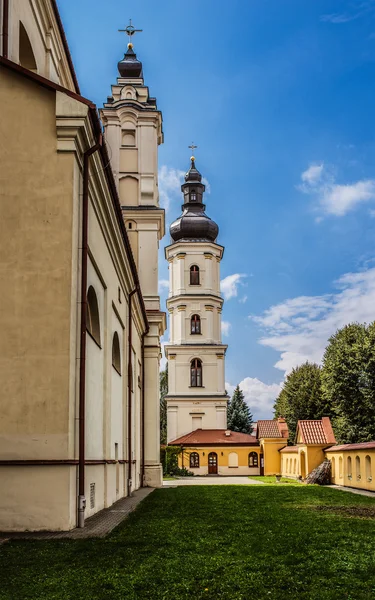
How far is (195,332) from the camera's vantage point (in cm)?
6041

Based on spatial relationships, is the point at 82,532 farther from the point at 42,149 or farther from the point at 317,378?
the point at 317,378

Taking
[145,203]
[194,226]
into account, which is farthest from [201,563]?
[194,226]

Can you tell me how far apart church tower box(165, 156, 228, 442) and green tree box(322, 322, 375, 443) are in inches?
553

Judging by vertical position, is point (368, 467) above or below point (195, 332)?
below

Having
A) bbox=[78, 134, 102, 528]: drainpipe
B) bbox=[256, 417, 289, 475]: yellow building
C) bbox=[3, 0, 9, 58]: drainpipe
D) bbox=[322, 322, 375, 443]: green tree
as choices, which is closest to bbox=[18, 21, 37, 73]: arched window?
bbox=[3, 0, 9, 58]: drainpipe

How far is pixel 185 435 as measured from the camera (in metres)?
58.9

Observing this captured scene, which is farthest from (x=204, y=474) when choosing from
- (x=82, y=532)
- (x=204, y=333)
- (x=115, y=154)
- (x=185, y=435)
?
(x=82, y=532)

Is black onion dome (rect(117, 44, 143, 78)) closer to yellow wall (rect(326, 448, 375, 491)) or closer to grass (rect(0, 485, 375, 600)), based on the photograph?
yellow wall (rect(326, 448, 375, 491))

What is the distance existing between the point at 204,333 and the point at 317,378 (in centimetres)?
1131

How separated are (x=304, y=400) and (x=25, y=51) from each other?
166ft

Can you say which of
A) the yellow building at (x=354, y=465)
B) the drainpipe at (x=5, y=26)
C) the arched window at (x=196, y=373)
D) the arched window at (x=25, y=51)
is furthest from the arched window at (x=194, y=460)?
the drainpipe at (x=5, y=26)

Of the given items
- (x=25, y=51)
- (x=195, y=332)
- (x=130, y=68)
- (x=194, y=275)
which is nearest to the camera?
(x=25, y=51)

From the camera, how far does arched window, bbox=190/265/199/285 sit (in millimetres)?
61406

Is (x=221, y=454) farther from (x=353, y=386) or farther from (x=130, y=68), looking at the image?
(x=130, y=68)
